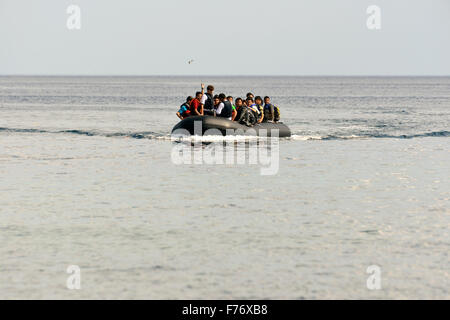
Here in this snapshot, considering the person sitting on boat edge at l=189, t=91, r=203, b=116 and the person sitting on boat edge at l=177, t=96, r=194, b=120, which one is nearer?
the person sitting on boat edge at l=189, t=91, r=203, b=116

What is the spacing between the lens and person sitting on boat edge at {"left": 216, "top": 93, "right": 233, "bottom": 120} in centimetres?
3074

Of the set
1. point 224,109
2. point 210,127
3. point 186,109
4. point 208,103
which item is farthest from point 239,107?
point 186,109

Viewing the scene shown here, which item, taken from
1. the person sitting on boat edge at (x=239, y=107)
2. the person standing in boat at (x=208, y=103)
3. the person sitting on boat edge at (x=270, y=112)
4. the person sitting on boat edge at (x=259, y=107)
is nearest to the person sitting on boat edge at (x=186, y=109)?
the person standing in boat at (x=208, y=103)

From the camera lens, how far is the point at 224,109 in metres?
31.0

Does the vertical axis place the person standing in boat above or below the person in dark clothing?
above

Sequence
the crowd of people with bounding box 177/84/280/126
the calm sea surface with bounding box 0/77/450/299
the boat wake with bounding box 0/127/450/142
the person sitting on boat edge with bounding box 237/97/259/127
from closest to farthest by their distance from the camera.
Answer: the calm sea surface with bounding box 0/77/450/299 → the crowd of people with bounding box 177/84/280/126 → the person sitting on boat edge with bounding box 237/97/259/127 → the boat wake with bounding box 0/127/450/142

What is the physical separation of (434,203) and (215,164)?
962 cm

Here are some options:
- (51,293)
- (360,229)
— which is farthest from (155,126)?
(51,293)

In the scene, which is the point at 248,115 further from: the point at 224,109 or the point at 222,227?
the point at 222,227

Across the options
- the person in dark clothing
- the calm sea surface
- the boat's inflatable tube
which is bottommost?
the calm sea surface

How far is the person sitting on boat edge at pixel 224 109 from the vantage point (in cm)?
3074
